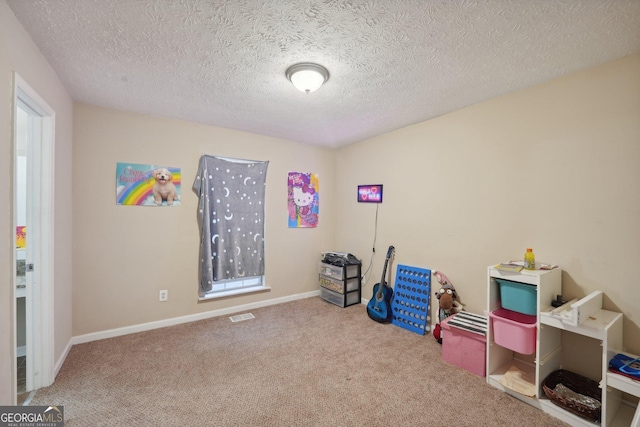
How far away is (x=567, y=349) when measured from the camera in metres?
1.97

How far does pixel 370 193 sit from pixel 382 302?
1.39m

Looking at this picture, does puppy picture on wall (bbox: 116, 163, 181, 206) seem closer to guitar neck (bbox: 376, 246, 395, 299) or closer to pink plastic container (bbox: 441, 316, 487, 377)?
guitar neck (bbox: 376, 246, 395, 299)

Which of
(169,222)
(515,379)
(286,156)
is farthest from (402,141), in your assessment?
(169,222)

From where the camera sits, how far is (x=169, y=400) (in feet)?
5.93

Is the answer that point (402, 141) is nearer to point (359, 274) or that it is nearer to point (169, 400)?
point (359, 274)

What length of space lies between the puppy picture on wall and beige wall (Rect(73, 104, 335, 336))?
56mm

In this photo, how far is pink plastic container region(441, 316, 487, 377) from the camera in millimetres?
2100

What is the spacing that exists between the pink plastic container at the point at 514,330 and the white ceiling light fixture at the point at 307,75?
7.06ft

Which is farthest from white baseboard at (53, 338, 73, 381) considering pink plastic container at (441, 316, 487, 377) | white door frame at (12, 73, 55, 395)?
pink plastic container at (441, 316, 487, 377)

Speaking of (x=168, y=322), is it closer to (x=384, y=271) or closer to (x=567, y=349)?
(x=384, y=271)

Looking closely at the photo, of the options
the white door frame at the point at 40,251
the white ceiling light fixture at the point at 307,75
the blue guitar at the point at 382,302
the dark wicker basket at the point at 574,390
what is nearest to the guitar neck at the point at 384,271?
the blue guitar at the point at 382,302

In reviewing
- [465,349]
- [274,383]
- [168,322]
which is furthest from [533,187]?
[168,322]

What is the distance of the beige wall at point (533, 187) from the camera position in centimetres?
176

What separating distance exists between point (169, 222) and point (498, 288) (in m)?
3.23
